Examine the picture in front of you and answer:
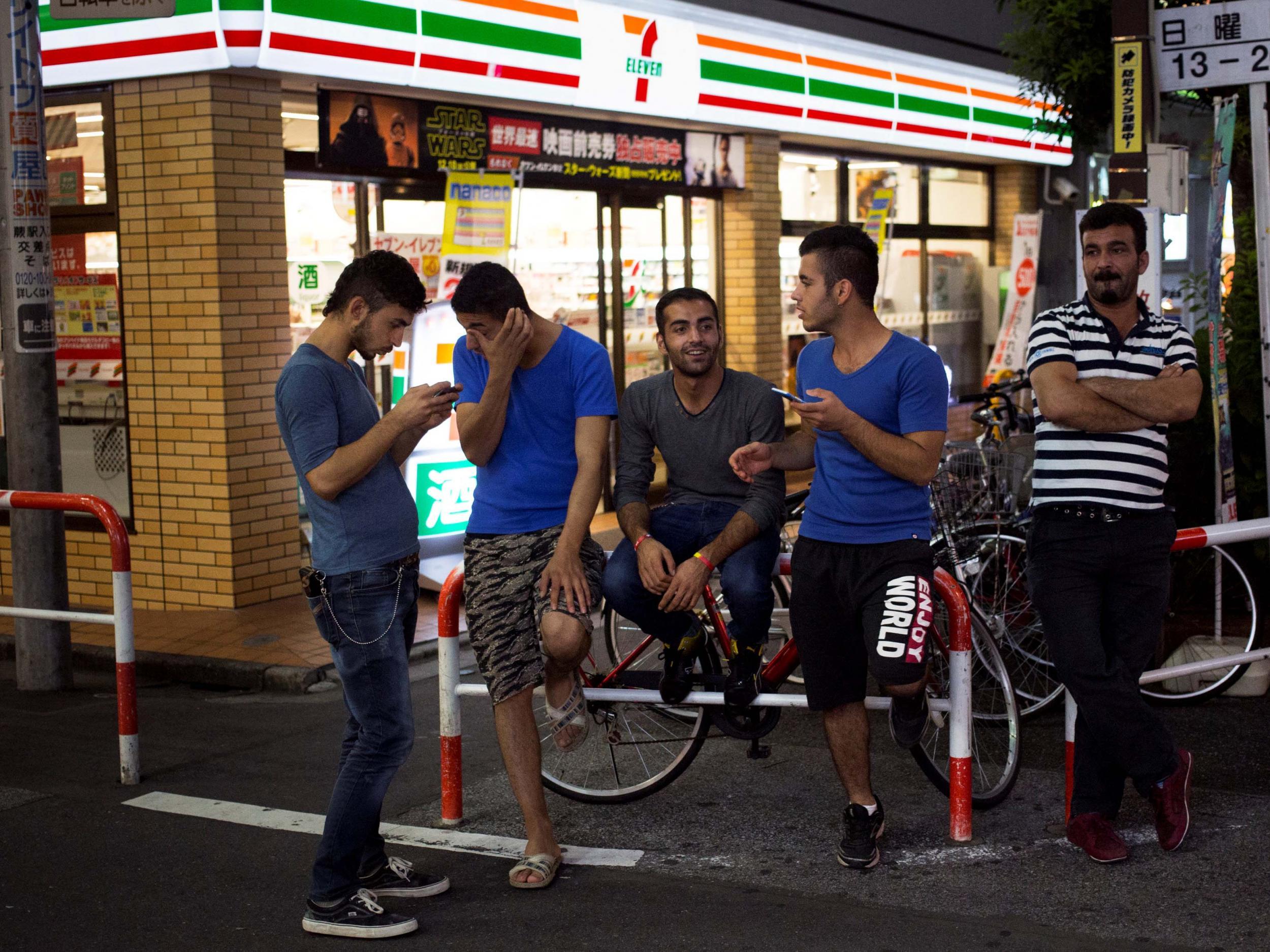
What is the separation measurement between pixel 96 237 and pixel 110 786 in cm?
463

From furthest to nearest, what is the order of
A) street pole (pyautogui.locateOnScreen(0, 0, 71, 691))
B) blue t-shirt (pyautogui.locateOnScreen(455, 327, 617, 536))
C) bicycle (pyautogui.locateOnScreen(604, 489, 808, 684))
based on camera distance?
1. street pole (pyautogui.locateOnScreen(0, 0, 71, 691))
2. bicycle (pyautogui.locateOnScreen(604, 489, 808, 684))
3. blue t-shirt (pyautogui.locateOnScreen(455, 327, 617, 536))

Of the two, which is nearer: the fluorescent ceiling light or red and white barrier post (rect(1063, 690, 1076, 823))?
red and white barrier post (rect(1063, 690, 1076, 823))

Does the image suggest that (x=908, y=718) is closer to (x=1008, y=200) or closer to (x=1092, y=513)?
(x=1092, y=513)

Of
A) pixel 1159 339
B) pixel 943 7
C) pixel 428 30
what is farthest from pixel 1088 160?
pixel 1159 339

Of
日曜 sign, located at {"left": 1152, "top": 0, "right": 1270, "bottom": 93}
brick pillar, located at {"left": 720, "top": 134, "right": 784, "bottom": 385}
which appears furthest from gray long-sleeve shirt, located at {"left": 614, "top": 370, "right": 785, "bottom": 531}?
brick pillar, located at {"left": 720, "top": 134, "right": 784, "bottom": 385}

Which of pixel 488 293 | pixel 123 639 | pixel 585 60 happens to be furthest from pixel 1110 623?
pixel 585 60

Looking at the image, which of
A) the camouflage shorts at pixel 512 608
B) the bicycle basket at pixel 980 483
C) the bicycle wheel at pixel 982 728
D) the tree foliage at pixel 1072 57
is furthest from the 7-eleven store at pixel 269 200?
the bicycle wheel at pixel 982 728

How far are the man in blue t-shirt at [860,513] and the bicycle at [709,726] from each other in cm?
44

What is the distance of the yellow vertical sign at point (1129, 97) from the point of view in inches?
266

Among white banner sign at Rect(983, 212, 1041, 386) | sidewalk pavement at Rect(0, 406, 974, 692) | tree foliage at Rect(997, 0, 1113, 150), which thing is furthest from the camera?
white banner sign at Rect(983, 212, 1041, 386)

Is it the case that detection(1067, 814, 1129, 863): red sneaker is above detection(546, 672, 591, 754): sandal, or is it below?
below

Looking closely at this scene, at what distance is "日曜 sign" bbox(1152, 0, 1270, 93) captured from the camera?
6.60 m

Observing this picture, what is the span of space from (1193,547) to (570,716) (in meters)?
2.27

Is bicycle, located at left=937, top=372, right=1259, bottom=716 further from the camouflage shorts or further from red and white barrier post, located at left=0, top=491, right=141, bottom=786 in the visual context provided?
red and white barrier post, located at left=0, top=491, right=141, bottom=786
